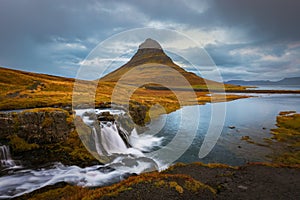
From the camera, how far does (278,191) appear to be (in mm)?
15938

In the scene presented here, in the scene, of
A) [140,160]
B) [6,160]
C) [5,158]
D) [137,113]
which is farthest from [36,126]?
[137,113]

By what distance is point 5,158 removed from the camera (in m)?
19.0

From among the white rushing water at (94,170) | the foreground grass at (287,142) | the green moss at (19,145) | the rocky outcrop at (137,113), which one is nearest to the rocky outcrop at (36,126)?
the green moss at (19,145)

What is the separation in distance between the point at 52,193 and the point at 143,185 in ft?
24.2

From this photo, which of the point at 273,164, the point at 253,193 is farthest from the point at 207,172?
the point at 273,164

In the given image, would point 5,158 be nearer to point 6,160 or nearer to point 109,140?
point 6,160

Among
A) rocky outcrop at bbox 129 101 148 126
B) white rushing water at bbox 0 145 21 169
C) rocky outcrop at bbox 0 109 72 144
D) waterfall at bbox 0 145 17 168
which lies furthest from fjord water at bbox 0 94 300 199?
rocky outcrop at bbox 129 101 148 126

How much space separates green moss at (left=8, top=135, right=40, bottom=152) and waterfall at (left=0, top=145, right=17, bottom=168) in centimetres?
73

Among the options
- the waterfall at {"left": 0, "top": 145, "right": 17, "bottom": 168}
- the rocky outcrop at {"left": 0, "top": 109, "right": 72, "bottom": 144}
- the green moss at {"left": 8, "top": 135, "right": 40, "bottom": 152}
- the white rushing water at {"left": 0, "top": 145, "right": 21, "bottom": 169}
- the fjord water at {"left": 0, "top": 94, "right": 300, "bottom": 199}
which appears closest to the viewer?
the fjord water at {"left": 0, "top": 94, "right": 300, "bottom": 199}

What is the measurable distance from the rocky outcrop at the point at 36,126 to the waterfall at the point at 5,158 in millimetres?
1980

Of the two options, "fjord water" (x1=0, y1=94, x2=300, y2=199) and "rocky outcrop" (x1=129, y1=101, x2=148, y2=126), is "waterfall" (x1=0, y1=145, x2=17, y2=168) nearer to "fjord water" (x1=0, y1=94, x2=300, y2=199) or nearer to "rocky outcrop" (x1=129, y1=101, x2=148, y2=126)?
"fjord water" (x1=0, y1=94, x2=300, y2=199)

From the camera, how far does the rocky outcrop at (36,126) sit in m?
21.7

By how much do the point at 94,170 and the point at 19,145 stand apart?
8709 millimetres

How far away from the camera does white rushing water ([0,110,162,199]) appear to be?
1622 cm
